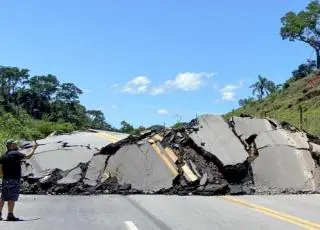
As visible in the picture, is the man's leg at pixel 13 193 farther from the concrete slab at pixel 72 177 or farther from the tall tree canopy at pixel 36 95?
the tall tree canopy at pixel 36 95

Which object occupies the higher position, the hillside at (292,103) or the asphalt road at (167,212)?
the hillside at (292,103)

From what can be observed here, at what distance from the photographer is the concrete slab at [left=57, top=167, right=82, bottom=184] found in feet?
64.0

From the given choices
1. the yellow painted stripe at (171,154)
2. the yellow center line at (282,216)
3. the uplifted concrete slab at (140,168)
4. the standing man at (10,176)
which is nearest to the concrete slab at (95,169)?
the uplifted concrete slab at (140,168)

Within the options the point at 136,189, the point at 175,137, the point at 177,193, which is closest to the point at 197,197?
the point at 177,193

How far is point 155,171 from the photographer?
19.7 metres

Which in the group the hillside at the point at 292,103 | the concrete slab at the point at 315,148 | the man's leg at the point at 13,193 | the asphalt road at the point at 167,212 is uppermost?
the hillside at the point at 292,103

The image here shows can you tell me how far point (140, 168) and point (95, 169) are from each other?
1680mm

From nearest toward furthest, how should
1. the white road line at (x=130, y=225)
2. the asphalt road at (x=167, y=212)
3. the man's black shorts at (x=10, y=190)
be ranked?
1. the white road line at (x=130, y=225)
2. the asphalt road at (x=167, y=212)
3. the man's black shorts at (x=10, y=190)

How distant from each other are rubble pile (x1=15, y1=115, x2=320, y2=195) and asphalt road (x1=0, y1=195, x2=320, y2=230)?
1.71m

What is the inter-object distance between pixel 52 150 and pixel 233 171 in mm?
7392

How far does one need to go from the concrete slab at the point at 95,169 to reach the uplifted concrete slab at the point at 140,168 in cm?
25

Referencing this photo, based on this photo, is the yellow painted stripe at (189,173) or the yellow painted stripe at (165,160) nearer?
the yellow painted stripe at (189,173)

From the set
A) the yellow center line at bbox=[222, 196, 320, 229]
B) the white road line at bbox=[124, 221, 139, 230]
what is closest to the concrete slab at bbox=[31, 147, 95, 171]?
the yellow center line at bbox=[222, 196, 320, 229]

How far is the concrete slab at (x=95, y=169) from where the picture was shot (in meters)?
19.6
